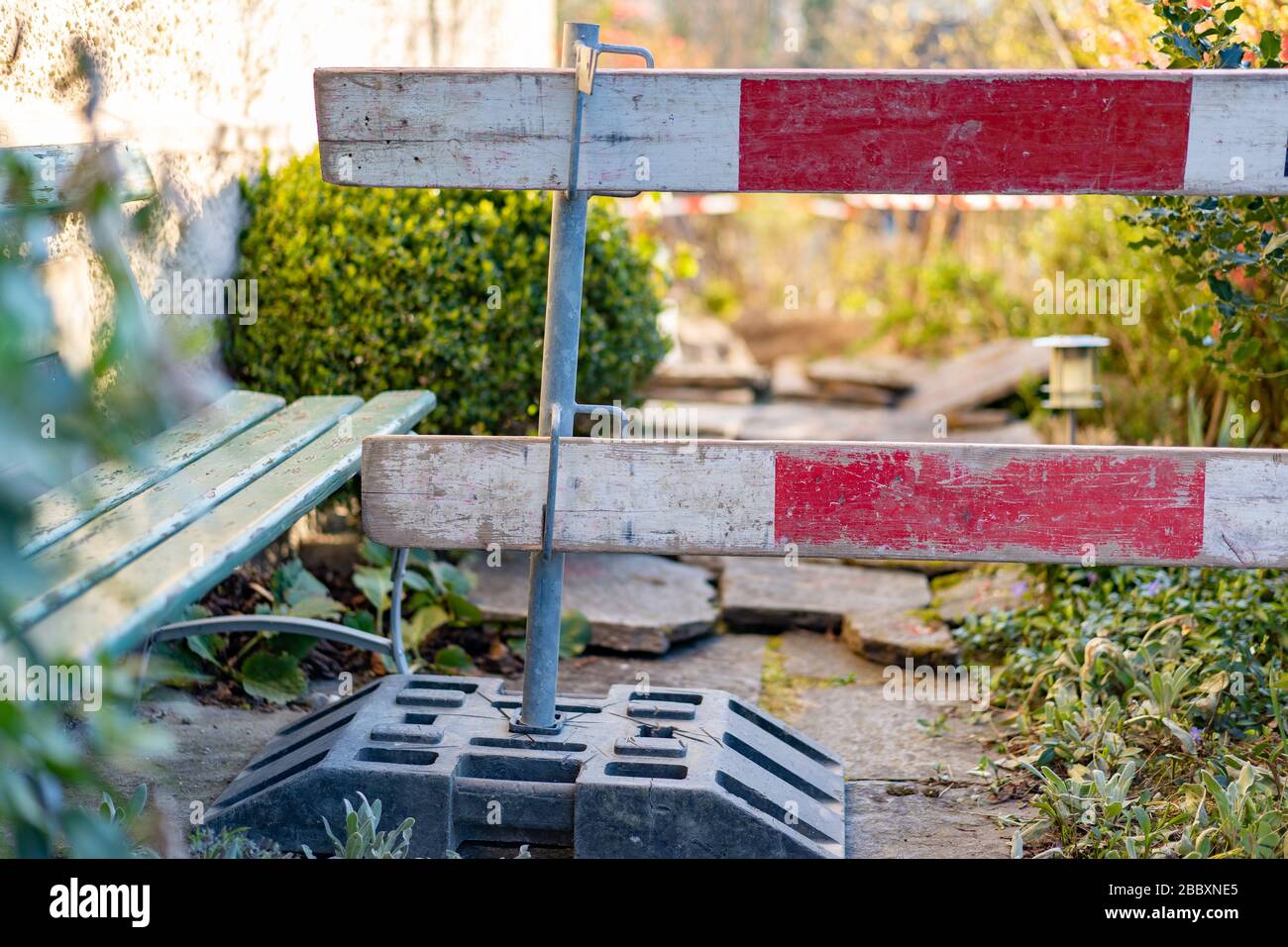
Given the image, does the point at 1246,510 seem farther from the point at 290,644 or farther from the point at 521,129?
the point at 290,644

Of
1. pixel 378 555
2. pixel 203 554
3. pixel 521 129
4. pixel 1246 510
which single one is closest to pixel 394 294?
pixel 378 555

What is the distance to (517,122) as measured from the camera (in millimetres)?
2229

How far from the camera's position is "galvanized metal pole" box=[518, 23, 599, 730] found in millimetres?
2314

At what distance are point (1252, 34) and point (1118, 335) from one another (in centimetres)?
227

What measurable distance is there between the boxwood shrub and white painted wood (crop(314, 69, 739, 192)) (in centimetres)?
165

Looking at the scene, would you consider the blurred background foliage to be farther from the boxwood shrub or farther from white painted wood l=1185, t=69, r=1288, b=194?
the boxwood shrub

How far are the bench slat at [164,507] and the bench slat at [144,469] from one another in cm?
2

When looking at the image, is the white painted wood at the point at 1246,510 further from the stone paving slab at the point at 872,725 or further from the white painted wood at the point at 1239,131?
the stone paving slab at the point at 872,725

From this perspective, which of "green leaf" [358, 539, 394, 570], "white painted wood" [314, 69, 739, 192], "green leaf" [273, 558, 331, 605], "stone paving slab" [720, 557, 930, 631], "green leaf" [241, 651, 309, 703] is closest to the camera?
"white painted wood" [314, 69, 739, 192]

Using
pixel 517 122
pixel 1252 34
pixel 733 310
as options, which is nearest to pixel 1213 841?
pixel 517 122

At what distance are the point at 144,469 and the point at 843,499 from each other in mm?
1213

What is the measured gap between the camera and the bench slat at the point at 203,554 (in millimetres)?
1584

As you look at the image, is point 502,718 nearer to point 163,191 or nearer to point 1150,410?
point 163,191

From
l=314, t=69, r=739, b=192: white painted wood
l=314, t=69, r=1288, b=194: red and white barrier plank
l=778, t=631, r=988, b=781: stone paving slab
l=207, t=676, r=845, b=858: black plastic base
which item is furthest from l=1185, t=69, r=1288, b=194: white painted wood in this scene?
l=778, t=631, r=988, b=781: stone paving slab
